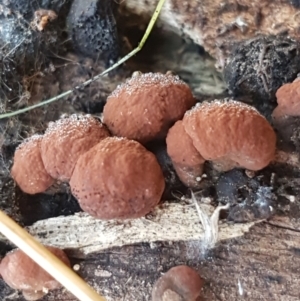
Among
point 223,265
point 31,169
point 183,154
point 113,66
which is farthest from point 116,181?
point 113,66

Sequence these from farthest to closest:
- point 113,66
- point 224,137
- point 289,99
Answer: point 113,66 → point 289,99 → point 224,137

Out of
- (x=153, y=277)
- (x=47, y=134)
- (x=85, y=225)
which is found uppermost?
(x=47, y=134)

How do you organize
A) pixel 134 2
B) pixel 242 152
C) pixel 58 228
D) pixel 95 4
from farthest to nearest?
pixel 134 2 → pixel 95 4 → pixel 58 228 → pixel 242 152

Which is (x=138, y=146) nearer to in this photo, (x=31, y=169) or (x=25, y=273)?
(x=31, y=169)

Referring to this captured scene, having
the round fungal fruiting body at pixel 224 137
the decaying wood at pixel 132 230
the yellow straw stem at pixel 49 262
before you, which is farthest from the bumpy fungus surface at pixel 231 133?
the yellow straw stem at pixel 49 262

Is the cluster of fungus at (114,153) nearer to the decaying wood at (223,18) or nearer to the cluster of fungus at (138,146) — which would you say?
the cluster of fungus at (138,146)

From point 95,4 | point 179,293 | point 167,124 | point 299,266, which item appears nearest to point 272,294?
point 299,266

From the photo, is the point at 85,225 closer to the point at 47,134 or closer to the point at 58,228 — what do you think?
the point at 58,228

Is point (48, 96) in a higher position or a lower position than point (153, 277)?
higher
